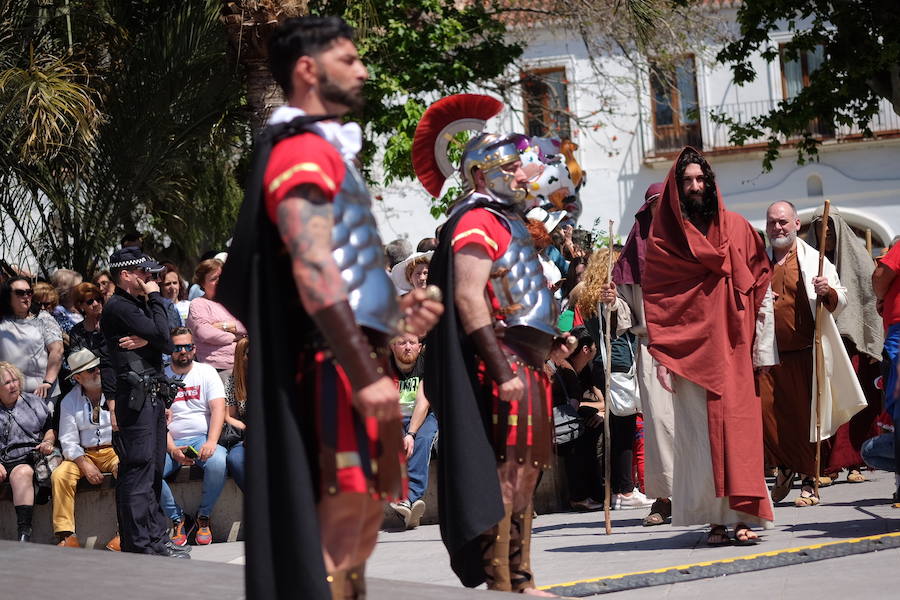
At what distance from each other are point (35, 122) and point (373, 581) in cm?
769

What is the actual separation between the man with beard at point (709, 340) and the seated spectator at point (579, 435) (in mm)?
2258

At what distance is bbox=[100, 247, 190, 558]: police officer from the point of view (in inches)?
334

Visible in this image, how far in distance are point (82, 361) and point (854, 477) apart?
5.88 metres

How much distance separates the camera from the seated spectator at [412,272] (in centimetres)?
1031

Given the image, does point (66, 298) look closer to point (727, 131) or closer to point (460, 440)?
point (460, 440)

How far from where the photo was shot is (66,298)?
12.6 meters

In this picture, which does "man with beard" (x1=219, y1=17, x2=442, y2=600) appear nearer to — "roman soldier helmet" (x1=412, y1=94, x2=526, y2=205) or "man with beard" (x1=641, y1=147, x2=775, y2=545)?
"roman soldier helmet" (x1=412, y1=94, x2=526, y2=205)

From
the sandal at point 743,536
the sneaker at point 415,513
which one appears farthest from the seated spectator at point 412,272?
the sandal at point 743,536

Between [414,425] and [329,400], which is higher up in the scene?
[329,400]

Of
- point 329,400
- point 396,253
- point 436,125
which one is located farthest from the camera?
point 396,253

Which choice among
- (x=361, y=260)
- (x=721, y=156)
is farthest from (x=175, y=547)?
(x=721, y=156)

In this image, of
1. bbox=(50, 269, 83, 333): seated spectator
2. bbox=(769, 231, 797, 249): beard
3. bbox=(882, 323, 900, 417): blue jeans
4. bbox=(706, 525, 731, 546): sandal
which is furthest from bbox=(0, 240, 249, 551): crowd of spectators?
bbox=(882, 323, 900, 417): blue jeans

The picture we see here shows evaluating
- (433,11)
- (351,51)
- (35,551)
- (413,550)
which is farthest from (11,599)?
(433,11)

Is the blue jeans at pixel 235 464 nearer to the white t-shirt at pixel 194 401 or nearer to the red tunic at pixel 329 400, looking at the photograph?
the white t-shirt at pixel 194 401
